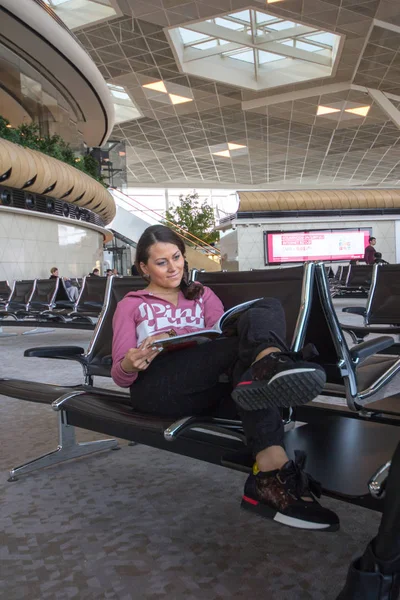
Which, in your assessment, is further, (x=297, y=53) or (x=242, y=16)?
(x=297, y=53)

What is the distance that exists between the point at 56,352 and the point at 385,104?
2256 cm

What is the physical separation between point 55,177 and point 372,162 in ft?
83.1

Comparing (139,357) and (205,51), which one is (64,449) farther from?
(205,51)

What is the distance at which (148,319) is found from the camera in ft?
7.24

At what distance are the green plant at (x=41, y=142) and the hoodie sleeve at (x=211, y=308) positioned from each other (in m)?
11.9

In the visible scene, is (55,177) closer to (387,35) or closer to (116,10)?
(116,10)

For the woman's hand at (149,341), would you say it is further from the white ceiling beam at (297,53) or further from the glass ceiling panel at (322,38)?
the white ceiling beam at (297,53)

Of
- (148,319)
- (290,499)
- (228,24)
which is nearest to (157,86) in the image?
(228,24)

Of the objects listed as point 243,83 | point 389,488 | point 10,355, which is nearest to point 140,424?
point 389,488

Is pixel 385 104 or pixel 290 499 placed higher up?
pixel 385 104

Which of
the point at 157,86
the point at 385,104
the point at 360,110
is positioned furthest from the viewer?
the point at 360,110

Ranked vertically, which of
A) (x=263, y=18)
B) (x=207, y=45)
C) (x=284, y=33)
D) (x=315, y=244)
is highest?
(x=207, y=45)

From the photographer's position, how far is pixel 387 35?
16.2 meters

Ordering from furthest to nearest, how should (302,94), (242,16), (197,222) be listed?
(197,222) < (302,94) < (242,16)
